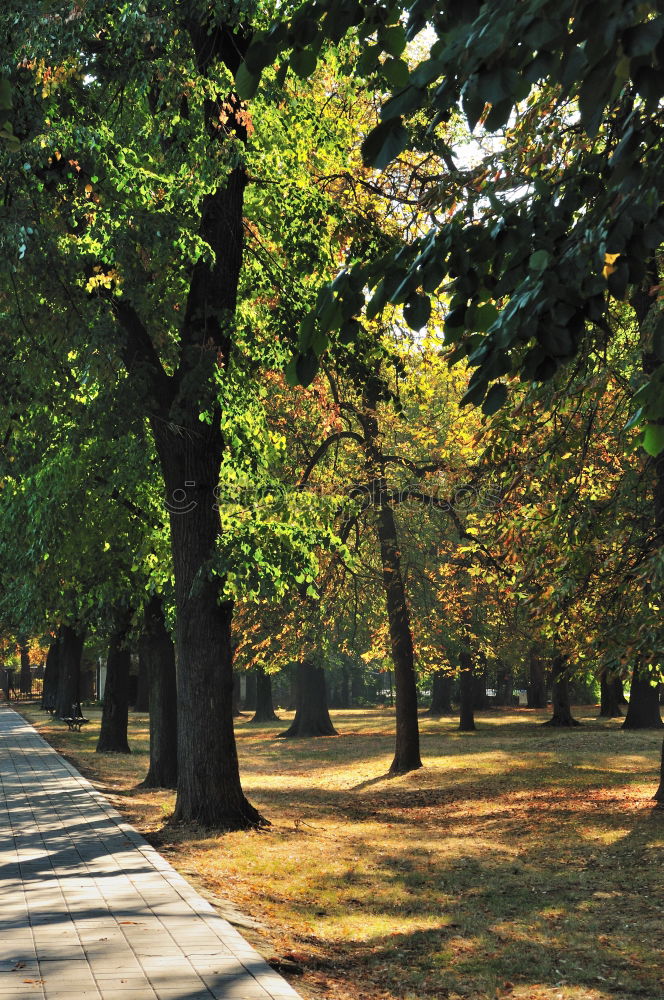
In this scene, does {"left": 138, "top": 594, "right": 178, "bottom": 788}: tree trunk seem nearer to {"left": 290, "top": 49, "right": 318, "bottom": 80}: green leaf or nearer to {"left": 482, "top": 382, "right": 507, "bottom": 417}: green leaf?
{"left": 482, "top": 382, "right": 507, "bottom": 417}: green leaf

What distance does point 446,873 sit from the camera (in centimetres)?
1182

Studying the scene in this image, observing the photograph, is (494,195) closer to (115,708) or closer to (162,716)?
(162,716)

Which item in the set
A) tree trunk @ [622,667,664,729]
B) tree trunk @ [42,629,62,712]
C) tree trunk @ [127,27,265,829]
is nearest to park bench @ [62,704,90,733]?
tree trunk @ [42,629,62,712]

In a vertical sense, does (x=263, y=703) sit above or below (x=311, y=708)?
above

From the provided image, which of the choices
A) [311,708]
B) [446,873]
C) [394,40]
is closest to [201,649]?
[446,873]

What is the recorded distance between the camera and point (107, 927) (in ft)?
23.6

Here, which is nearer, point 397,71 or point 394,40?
point 397,71

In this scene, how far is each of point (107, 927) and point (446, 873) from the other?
18.1 ft

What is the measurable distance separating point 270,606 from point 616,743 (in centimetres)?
1176

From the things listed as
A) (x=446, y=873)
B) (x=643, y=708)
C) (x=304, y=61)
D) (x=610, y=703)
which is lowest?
(x=446, y=873)

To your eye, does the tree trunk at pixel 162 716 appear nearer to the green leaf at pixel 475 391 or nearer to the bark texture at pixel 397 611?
the bark texture at pixel 397 611

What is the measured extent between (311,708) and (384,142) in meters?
35.1

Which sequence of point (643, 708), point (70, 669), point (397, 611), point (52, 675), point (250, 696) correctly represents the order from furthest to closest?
point (250, 696) → point (52, 675) → point (70, 669) → point (643, 708) → point (397, 611)

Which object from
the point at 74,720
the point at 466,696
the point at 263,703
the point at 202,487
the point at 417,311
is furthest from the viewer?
the point at 263,703
